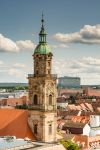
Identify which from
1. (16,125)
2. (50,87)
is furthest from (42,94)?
(16,125)

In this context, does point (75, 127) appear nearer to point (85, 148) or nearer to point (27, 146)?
point (85, 148)

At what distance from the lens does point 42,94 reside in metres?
74.1

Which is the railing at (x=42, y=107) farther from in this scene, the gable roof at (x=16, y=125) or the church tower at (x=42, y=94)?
the gable roof at (x=16, y=125)

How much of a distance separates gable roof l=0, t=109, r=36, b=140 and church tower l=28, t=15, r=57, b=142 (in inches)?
45.9

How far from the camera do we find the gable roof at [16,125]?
2931 inches

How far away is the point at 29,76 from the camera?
7531 centimetres

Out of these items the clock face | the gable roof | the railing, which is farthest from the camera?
the clock face

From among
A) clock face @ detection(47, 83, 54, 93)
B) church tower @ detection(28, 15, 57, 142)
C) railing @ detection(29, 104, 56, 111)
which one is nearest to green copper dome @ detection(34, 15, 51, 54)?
church tower @ detection(28, 15, 57, 142)

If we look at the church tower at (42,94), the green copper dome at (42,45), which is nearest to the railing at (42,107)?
the church tower at (42,94)

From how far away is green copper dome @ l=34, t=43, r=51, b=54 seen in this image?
74812 millimetres

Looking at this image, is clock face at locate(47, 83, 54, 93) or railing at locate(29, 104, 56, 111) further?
clock face at locate(47, 83, 54, 93)

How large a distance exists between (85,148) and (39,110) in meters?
21.5

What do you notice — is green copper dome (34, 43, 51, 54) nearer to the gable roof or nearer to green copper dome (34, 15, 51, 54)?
green copper dome (34, 15, 51, 54)

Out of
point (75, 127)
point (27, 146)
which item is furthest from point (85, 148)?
point (27, 146)
